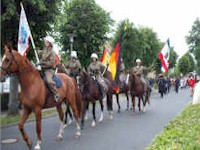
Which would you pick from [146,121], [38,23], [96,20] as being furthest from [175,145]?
[96,20]

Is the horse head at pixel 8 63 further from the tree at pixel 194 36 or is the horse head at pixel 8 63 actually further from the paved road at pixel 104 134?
the tree at pixel 194 36

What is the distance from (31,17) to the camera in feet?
50.2

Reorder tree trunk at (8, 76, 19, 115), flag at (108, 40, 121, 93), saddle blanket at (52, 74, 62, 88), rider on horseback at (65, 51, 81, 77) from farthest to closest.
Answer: flag at (108, 40, 121, 93) < tree trunk at (8, 76, 19, 115) < rider on horseback at (65, 51, 81, 77) < saddle blanket at (52, 74, 62, 88)

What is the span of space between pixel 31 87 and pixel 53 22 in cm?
658

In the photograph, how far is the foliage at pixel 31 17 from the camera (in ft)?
46.5

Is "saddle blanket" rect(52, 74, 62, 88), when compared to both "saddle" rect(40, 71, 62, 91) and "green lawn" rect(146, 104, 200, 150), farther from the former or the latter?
"green lawn" rect(146, 104, 200, 150)

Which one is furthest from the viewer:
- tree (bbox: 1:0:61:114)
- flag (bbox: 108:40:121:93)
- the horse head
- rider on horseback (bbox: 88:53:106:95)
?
flag (bbox: 108:40:121:93)

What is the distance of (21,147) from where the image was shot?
1010cm

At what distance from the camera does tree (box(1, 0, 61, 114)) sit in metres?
14.2

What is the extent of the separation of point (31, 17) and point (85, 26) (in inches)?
399

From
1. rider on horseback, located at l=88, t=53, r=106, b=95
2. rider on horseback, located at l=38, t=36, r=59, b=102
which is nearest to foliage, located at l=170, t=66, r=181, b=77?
rider on horseback, located at l=88, t=53, r=106, b=95

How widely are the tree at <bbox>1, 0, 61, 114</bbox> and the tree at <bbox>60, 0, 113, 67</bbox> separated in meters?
9.05

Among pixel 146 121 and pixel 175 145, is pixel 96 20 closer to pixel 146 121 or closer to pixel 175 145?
→ pixel 146 121

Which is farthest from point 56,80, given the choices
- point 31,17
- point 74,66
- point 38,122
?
point 31,17
